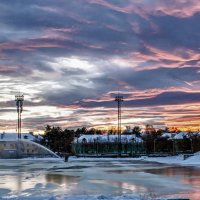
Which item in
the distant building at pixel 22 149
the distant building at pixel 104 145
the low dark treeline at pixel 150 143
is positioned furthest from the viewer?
the distant building at pixel 104 145

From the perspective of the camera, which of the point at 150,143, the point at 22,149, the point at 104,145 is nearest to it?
the point at 22,149

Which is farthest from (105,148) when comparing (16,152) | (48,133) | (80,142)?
(16,152)

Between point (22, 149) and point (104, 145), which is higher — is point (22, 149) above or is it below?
below

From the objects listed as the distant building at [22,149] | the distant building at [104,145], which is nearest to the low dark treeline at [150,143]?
the distant building at [104,145]

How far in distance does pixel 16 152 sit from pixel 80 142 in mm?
37247

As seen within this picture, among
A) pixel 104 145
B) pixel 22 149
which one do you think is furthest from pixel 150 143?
pixel 22 149

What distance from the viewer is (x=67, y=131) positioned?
7008 inches

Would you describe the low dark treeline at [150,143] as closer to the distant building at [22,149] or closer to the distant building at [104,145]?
the distant building at [104,145]

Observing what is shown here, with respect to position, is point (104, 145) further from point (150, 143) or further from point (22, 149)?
point (22, 149)

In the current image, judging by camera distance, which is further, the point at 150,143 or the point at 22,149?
the point at 150,143

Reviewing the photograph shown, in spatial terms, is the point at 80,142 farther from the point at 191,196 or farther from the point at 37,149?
the point at 191,196

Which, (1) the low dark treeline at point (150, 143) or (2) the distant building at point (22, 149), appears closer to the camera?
(2) the distant building at point (22, 149)

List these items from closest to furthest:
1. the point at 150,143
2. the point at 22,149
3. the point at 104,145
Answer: the point at 22,149 → the point at 104,145 → the point at 150,143

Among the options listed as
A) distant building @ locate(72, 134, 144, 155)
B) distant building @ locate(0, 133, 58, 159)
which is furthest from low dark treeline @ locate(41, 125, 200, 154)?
distant building @ locate(0, 133, 58, 159)
